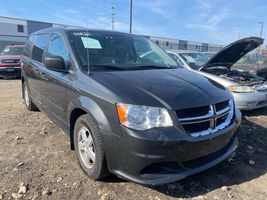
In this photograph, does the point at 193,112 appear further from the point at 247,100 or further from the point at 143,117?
the point at 247,100

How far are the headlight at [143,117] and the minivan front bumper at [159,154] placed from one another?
58 millimetres

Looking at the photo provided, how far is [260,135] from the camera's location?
4.50 m

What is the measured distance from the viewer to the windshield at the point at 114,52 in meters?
3.29

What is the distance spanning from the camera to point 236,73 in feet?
21.7

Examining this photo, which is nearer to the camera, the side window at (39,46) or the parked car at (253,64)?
the side window at (39,46)

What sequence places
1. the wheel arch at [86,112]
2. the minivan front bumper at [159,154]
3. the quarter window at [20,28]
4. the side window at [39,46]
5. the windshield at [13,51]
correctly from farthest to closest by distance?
the quarter window at [20,28], the windshield at [13,51], the side window at [39,46], the wheel arch at [86,112], the minivan front bumper at [159,154]

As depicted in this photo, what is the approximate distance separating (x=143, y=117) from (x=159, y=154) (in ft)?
1.25

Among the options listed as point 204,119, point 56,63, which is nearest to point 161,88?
point 204,119

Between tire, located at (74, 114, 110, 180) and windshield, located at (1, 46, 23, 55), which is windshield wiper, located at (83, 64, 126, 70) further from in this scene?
windshield, located at (1, 46, 23, 55)

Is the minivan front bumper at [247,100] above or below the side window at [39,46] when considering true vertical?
below

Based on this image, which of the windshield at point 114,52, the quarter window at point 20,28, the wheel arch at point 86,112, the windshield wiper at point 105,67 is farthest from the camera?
the quarter window at point 20,28

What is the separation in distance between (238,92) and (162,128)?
3.62 meters

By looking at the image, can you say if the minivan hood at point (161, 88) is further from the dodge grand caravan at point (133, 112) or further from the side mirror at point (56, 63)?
the side mirror at point (56, 63)

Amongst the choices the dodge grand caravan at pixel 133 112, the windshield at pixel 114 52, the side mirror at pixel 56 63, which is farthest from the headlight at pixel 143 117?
the side mirror at pixel 56 63
